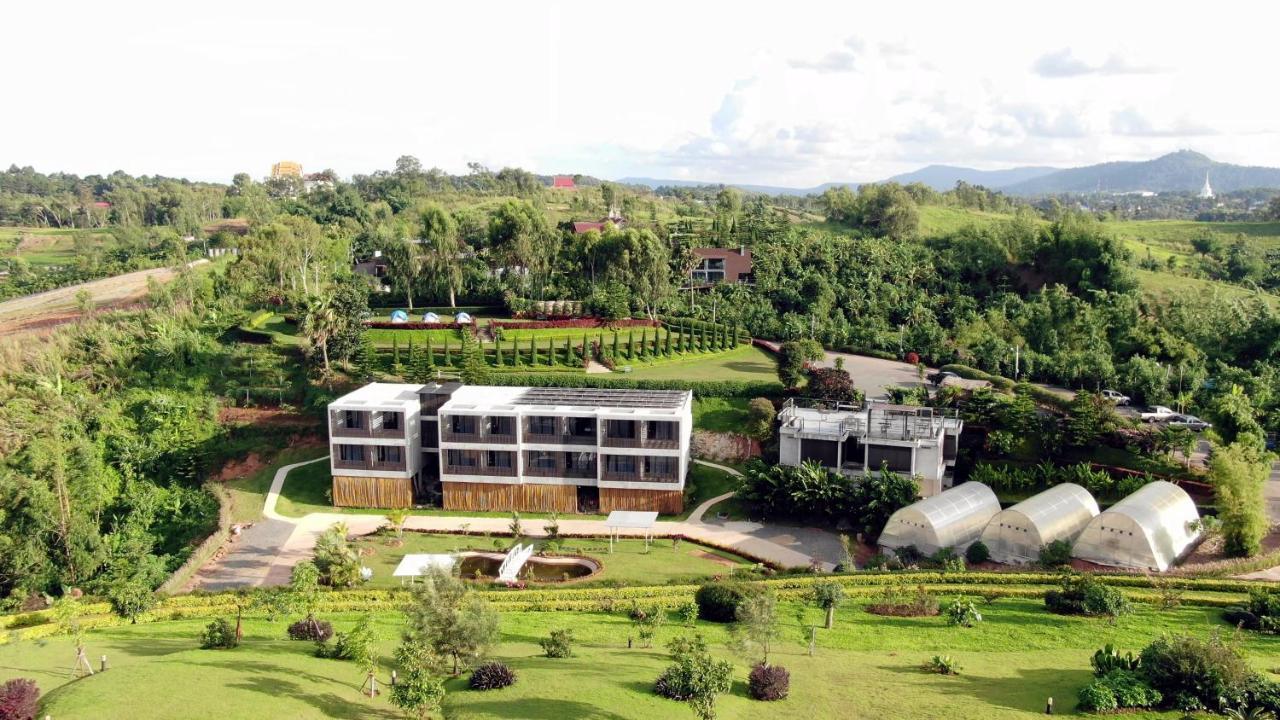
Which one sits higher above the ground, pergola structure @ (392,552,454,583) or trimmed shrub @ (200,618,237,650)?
trimmed shrub @ (200,618,237,650)

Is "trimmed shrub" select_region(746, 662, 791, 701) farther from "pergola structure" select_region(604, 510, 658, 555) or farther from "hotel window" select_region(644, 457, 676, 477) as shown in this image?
"hotel window" select_region(644, 457, 676, 477)

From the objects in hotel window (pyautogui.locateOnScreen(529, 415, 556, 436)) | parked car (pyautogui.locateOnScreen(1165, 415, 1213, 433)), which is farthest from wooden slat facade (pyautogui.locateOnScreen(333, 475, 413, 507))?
parked car (pyautogui.locateOnScreen(1165, 415, 1213, 433))

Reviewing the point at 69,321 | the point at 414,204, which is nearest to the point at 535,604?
the point at 69,321

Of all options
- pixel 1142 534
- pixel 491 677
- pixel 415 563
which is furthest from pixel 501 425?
pixel 1142 534

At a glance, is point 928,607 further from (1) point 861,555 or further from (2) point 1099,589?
(1) point 861,555

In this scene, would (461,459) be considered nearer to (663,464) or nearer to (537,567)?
(537,567)

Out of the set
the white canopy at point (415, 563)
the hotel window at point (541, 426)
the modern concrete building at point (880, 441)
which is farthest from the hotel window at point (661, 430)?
the white canopy at point (415, 563)
